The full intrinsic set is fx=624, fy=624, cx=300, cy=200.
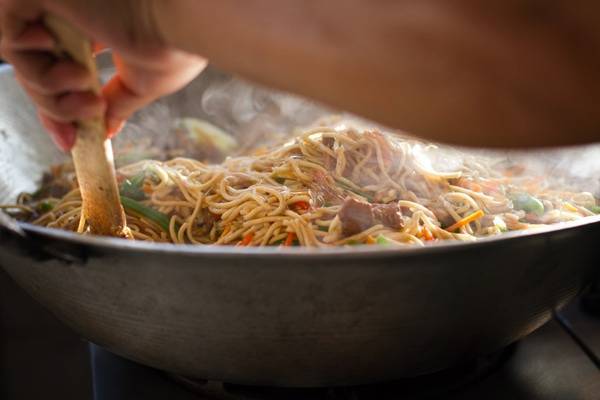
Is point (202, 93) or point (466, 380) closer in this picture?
point (466, 380)

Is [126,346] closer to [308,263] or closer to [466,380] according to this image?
[308,263]

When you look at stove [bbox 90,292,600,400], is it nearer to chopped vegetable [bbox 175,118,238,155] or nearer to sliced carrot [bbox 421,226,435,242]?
sliced carrot [bbox 421,226,435,242]

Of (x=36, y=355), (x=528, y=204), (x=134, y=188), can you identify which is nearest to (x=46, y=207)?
(x=134, y=188)

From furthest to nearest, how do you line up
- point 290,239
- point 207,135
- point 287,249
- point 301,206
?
point 207,135 → point 301,206 → point 290,239 → point 287,249

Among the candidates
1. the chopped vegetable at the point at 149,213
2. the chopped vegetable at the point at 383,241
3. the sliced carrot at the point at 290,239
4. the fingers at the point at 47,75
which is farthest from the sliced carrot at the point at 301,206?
the fingers at the point at 47,75

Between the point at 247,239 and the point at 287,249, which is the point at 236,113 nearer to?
the point at 247,239

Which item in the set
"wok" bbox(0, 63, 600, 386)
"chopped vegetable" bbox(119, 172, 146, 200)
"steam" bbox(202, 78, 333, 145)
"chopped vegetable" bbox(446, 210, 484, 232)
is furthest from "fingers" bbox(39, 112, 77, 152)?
"steam" bbox(202, 78, 333, 145)

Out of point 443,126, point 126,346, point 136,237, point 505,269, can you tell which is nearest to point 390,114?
point 443,126
